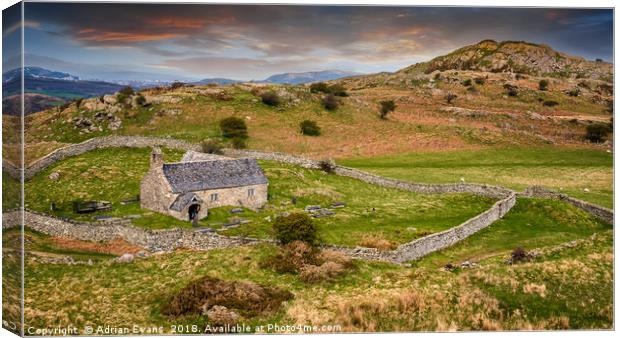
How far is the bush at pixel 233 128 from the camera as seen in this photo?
62438mm

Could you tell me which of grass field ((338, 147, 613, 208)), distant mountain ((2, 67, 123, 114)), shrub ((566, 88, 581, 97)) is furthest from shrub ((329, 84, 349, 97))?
distant mountain ((2, 67, 123, 114))

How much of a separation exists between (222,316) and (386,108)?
5980 centimetres

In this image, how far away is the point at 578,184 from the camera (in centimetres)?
3772

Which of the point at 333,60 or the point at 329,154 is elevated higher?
the point at 333,60

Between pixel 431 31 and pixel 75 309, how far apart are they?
17792 mm

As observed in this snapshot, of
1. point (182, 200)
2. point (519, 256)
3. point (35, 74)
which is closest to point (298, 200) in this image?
point (182, 200)

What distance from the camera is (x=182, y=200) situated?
3331cm

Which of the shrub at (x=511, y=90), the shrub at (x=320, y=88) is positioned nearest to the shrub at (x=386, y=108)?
the shrub at (x=320, y=88)

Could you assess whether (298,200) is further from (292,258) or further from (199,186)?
(292,258)

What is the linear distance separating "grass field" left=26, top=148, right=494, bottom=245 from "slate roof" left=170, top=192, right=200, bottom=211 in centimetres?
85

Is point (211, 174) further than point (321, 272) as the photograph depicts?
Yes

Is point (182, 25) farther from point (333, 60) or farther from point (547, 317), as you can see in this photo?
point (547, 317)

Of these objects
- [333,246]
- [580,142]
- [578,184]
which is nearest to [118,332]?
[333,246]

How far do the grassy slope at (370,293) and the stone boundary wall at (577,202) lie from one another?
769 cm
